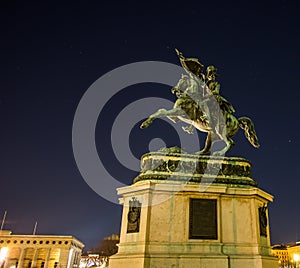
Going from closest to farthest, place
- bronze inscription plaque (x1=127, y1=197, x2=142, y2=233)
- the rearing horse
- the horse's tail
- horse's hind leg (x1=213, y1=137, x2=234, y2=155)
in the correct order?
1. bronze inscription plaque (x1=127, y1=197, x2=142, y2=233)
2. horse's hind leg (x1=213, y1=137, x2=234, y2=155)
3. the rearing horse
4. the horse's tail

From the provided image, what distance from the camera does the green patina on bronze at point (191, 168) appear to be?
13.3 metres

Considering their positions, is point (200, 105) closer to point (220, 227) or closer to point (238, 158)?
point (238, 158)

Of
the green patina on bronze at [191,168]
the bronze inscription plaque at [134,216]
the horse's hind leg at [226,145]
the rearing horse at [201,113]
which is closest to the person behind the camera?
the bronze inscription plaque at [134,216]

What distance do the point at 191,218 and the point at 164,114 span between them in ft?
15.7

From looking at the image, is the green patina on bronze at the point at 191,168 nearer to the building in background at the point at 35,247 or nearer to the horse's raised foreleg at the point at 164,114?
the horse's raised foreleg at the point at 164,114

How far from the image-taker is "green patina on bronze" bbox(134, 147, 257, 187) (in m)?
13.3

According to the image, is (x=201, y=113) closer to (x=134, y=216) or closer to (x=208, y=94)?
(x=208, y=94)

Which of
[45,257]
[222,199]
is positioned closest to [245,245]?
[222,199]

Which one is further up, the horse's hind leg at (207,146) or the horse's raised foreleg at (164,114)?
the horse's raised foreleg at (164,114)

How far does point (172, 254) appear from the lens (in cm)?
1172

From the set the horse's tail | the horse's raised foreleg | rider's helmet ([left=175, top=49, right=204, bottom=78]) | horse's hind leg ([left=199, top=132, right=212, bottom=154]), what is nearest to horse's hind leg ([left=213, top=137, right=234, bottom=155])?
horse's hind leg ([left=199, top=132, right=212, bottom=154])

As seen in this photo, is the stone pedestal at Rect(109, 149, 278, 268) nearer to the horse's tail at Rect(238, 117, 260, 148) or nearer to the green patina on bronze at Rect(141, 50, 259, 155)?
the green patina on bronze at Rect(141, 50, 259, 155)

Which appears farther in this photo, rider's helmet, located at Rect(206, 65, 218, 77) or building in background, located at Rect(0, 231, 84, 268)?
building in background, located at Rect(0, 231, 84, 268)

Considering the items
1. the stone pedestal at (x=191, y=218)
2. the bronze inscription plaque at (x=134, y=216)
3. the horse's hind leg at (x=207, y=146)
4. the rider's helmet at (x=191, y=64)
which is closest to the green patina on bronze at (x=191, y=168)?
the stone pedestal at (x=191, y=218)
